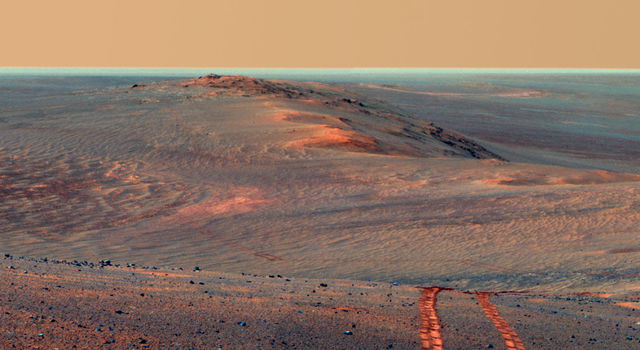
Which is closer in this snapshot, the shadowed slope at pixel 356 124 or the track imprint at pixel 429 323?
the track imprint at pixel 429 323

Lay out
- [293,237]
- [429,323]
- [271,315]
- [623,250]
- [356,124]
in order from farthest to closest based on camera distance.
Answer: [356,124]
[293,237]
[623,250]
[429,323]
[271,315]

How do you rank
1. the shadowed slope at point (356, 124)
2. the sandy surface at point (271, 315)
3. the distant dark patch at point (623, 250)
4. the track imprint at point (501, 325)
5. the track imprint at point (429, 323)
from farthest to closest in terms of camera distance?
the shadowed slope at point (356, 124) < the distant dark patch at point (623, 250) < the track imprint at point (501, 325) < the track imprint at point (429, 323) < the sandy surface at point (271, 315)

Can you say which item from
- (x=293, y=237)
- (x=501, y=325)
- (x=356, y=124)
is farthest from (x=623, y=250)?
(x=356, y=124)

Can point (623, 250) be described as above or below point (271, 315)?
below

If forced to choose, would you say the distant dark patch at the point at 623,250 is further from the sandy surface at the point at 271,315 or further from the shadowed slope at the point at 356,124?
the shadowed slope at the point at 356,124

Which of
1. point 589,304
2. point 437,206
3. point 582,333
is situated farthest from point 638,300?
point 437,206

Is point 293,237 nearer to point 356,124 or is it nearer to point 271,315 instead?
point 271,315

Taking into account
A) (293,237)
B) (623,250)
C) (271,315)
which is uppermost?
(271,315)

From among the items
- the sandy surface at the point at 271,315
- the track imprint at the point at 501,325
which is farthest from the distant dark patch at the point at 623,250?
the track imprint at the point at 501,325

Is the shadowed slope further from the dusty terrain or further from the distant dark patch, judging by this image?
the distant dark patch

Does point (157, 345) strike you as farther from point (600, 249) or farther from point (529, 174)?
point (529, 174)
